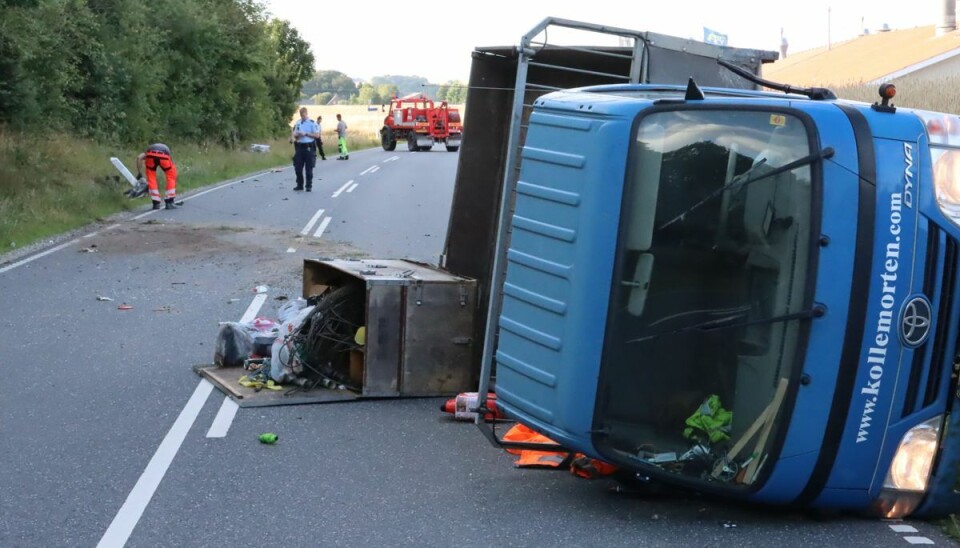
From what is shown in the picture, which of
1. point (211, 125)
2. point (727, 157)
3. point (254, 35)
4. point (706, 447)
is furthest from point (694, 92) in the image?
point (254, 35)

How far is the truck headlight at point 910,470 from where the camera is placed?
542cm

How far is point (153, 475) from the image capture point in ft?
21.2

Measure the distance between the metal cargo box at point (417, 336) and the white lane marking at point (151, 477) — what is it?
3.79 ft

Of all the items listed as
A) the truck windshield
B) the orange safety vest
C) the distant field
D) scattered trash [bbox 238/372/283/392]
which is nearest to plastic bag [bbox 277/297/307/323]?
scattered trash [bbox 238/372/283/392]

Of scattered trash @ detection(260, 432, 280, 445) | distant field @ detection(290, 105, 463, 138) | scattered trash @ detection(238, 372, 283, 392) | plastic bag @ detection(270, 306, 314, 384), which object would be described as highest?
plastic bag @ detection(270, 306, 314, 384)

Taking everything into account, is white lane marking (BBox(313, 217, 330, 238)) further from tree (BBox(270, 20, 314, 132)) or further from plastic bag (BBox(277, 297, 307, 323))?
tree (BBox(270, 20, 314, 132))

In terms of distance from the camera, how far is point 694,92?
5.50m

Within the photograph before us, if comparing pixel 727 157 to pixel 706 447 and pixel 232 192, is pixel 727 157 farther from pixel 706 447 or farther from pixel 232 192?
pixel 232 192

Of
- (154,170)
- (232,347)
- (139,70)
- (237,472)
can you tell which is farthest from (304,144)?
(237,472)

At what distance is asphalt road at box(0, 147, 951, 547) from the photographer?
5547 mm

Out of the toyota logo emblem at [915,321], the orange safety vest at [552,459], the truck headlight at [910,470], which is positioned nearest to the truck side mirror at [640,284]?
the orange safety vest at [552,459]

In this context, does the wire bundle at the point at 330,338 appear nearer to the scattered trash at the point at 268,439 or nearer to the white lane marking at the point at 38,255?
the scattered trash at the point at 268,439

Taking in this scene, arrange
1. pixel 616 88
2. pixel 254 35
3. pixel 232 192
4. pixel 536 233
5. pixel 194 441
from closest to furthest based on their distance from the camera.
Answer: pixel 536 233, pixel 616 88, pixel 194 441, pixel 232 192, pixel 254 35

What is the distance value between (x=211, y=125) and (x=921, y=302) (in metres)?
42.3
